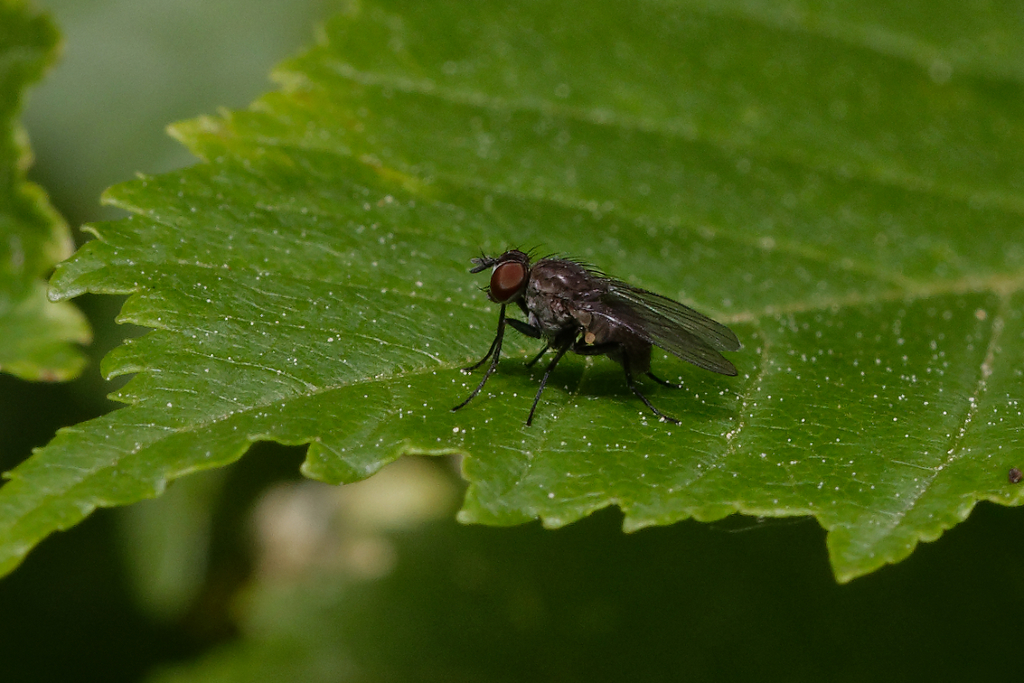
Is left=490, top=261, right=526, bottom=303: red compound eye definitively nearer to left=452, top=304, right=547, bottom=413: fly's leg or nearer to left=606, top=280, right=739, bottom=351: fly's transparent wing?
left=452, top=304, right=547, bottom=413: fly's leg

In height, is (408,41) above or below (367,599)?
above

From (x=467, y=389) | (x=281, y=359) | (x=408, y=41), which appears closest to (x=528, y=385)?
(x=467, y=389)

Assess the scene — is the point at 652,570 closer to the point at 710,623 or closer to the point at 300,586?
the point at 710,623

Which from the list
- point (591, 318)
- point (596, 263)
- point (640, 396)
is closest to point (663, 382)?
point (640, 396)

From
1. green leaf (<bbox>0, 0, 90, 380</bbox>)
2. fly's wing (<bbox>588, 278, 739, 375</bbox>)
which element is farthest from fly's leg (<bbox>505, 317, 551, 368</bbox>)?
green leaf (<bbox>0, 0, 90, 380</bbox>)

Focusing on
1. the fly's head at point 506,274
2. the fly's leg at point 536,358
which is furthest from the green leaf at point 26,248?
the fly's leg at point 536,358

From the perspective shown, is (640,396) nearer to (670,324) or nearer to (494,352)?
(670,324)

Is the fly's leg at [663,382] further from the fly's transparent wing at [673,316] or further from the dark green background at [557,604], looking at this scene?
the dark green background at [557,604]

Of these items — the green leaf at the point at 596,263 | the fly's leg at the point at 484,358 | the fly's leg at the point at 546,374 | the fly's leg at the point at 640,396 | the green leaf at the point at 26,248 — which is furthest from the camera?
the green leaf at the point at 26,248

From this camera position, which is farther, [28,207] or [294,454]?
[294,454]
